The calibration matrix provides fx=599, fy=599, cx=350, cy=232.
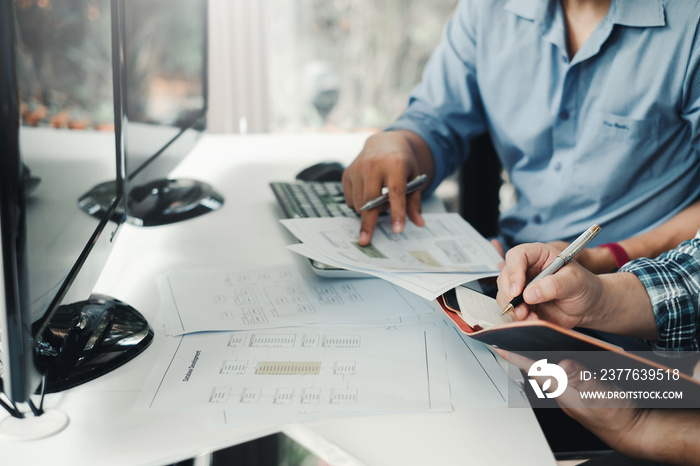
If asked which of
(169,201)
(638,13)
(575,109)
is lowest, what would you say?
(169,201)

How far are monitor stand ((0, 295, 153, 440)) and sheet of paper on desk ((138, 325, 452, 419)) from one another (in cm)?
4

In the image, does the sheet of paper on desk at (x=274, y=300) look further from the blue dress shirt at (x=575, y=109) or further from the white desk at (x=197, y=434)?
the blue dress shirt at (x=575, y=109)

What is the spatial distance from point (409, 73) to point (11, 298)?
3.46m

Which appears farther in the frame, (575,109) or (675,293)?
(575,109)

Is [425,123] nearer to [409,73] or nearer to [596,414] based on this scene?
[596,414]

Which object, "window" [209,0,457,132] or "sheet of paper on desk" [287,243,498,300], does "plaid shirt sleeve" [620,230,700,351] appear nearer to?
"sheet of paper on desk" [287,243,498,300]

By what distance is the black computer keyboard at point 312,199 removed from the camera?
98 cm

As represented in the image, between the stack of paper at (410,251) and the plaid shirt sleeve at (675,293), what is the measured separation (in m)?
0.19

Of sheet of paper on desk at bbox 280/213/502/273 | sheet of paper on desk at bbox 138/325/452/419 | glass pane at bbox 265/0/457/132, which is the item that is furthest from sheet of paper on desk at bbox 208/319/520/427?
glass pane at bbox 265/0/457/132

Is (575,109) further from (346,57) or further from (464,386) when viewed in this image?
(346,57)

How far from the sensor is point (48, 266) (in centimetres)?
50

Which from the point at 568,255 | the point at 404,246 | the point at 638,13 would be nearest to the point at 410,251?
the point at 404,246

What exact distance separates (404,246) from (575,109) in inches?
16.8

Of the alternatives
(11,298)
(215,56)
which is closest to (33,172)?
(11,298)
